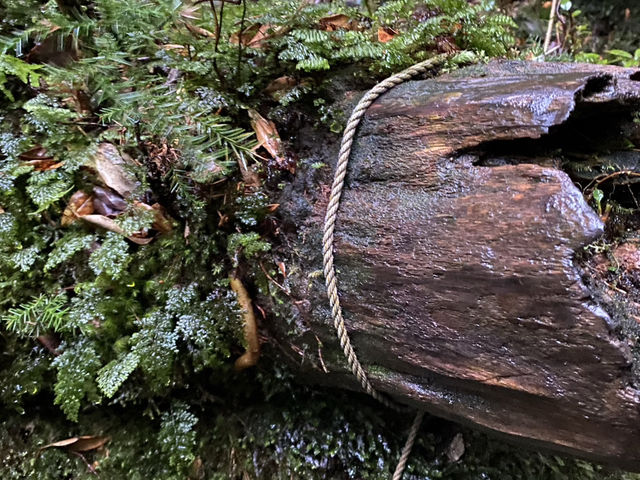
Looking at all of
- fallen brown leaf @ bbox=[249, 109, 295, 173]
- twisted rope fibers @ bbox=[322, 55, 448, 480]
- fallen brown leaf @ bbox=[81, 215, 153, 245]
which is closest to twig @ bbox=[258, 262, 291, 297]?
twisted rope fibers @ bbox=[322, 55, 448, 480]

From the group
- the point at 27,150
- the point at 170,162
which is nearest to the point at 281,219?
the point at 170,162

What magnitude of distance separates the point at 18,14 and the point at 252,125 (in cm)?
145

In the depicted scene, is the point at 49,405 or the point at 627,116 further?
the point at 49,405

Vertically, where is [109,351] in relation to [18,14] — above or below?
below

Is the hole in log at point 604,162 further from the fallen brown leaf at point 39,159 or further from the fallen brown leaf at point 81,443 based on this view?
the fallen brown leaf at point 81,443

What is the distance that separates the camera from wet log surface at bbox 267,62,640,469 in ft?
4.83

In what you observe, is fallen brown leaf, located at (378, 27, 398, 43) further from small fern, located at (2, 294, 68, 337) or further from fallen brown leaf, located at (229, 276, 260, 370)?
small fern, located at (2, 294, 68, 337)

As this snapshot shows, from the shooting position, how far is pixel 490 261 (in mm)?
1589

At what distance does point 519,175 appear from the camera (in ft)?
5.32

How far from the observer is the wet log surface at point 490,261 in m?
1.47

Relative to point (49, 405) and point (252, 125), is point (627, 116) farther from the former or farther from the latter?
point (49, 405)

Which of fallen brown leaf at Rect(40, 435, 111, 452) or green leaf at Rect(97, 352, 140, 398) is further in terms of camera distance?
fallen brown leaf at Rect(40, 435, 111, 452)

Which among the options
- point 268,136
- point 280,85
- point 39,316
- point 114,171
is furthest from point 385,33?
point 39,316

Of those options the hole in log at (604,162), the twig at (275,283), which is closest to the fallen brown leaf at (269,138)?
the twig at (275,283)
